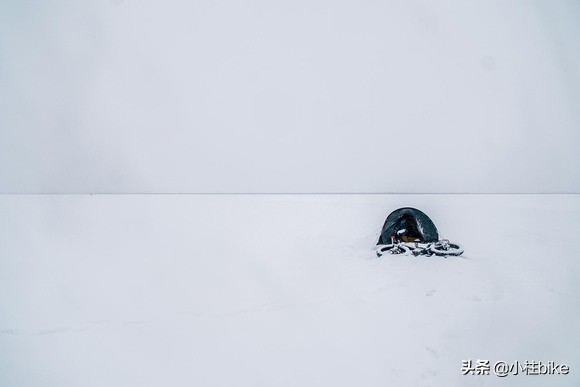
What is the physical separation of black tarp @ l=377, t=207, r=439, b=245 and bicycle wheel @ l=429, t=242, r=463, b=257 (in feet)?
0.79

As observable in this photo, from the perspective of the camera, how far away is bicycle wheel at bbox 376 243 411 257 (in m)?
6.37

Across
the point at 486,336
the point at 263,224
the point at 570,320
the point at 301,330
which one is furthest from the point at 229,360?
the point at 263,224

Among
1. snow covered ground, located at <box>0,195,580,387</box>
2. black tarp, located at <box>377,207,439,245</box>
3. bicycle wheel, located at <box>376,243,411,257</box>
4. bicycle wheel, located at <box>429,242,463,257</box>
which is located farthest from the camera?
black tarp, located at <box>377,207,439,245</box>

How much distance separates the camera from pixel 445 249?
6348 millimetres

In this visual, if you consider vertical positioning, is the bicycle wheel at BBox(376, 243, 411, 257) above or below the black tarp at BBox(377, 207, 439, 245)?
below

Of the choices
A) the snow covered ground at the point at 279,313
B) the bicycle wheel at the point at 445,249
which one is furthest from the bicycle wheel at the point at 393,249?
the bicycle wheel at the point at 445,249

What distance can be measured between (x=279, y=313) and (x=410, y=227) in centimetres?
426

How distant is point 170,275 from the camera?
5371 millimetres

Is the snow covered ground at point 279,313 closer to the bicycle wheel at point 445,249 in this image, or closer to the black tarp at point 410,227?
the bicycle wheel at point 445,249

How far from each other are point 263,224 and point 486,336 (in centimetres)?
817

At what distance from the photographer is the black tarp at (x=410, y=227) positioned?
6602 mm

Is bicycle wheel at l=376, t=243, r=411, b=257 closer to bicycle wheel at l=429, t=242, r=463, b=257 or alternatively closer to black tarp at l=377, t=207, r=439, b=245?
black tarp at l=377, t=207, r=439, b=245

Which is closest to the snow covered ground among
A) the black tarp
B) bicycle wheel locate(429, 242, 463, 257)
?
bicycle wheel locate(429, 242, 463, 257)


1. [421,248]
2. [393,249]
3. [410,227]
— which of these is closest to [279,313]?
[393,249]
